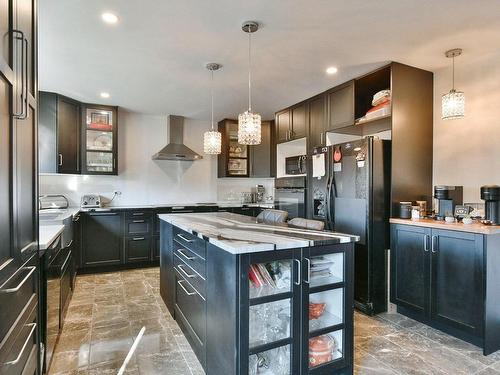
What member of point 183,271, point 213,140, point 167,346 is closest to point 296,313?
point 183,271

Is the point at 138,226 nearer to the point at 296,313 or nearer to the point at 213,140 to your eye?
the point at 213,140

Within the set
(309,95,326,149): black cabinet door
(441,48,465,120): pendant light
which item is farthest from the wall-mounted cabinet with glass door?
(441,48,465,120): pendant light

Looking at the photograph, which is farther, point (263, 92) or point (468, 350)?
point (263, 92)

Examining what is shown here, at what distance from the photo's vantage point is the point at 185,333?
2.50 metres

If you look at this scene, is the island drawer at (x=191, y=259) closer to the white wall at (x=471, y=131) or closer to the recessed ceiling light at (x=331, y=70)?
the recessed ceiling light at (x=331, y=70)

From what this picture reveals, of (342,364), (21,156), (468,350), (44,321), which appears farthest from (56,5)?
(468,350)

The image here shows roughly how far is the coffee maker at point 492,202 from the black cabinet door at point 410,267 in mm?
463

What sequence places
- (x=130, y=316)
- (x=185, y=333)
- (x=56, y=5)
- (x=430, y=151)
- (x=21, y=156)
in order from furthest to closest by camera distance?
(x=430, y=151), (x=130, y=316), (x=185, y=333), (x=56, y=5), (x=21, y=156)

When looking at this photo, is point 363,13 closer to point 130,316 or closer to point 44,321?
point 44,321

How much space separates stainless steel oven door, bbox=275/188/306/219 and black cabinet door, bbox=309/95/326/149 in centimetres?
Result: 66

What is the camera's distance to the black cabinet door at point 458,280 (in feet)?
7.64

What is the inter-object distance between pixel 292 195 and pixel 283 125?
1.13 metres

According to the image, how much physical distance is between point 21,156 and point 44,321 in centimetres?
117

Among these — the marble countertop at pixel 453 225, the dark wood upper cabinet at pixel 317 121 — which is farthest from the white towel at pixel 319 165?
the marble countertop at pixel 453 225
